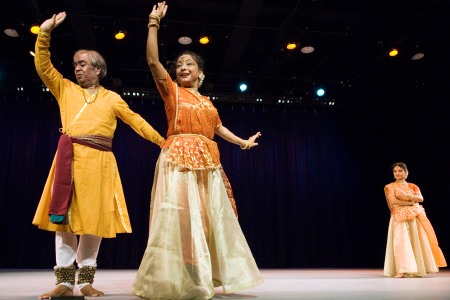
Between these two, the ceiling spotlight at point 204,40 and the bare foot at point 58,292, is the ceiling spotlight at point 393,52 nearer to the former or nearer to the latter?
the ceiling spotlight at point 204,40

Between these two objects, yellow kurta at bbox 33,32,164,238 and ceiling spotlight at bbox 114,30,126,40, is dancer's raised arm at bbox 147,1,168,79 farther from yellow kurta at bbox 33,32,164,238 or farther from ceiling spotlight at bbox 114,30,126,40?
ceiling spotlight at bbox 114,30,126,40

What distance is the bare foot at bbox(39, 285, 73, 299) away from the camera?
2.10 m

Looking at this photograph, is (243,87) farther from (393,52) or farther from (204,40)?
(393,52)

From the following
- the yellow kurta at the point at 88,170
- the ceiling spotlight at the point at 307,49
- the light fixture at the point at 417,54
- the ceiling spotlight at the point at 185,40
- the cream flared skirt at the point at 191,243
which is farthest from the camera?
the ceiling spotlight at the point at 307,49

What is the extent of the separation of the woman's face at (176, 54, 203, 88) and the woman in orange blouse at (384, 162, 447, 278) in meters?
3.43

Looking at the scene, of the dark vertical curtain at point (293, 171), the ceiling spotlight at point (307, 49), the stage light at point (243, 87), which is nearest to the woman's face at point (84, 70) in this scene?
the ceiling spotlight at point (307, 49)

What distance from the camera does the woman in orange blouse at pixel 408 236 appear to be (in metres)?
4.66

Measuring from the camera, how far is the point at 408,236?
15.7 feet

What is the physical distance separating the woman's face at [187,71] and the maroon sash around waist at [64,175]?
594 millimetres

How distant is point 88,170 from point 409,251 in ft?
12.7

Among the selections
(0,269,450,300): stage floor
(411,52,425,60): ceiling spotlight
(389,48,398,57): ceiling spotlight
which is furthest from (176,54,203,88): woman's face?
(411,52,425,60): ceiling spotlight

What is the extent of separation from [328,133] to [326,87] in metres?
0.99

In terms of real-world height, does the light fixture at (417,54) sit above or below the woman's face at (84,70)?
above

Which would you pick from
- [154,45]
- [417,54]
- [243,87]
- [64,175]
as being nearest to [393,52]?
[417,54]
